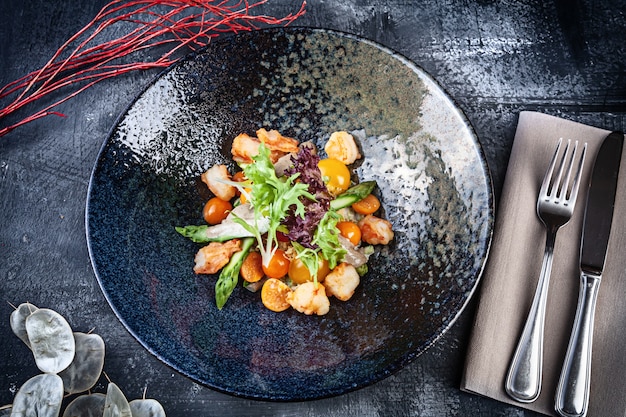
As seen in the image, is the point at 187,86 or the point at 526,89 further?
the point at 526,89

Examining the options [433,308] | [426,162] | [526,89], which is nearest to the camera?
[433,308]

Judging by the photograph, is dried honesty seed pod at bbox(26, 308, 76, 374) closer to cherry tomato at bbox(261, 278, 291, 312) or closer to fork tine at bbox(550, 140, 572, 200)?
cherry tomato at bbox(261, 278, 291, 312)

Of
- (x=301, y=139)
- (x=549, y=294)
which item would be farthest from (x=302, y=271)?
(x=549, y=294)

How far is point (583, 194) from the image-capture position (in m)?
2.29

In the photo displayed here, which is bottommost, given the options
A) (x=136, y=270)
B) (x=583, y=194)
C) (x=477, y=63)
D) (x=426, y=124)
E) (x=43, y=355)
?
(x=43, y=355)

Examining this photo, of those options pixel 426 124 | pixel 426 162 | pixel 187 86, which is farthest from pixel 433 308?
pixel 187 86

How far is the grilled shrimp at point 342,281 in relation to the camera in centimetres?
218

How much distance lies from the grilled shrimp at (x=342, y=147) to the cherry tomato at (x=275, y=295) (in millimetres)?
550

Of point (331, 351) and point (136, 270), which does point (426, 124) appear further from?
point (136, 270)

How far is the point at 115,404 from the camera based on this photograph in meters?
2.20

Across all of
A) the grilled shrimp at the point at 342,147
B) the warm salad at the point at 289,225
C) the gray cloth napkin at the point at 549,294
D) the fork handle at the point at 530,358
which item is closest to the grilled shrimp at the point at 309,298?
the warm salad at the point at 289,225

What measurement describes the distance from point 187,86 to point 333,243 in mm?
836

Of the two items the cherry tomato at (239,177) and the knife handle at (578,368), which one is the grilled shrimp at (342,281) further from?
the knife handle at (578,368)

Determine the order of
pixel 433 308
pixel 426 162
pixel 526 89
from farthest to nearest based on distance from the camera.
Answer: pixel 526 89 → pixel 426 162 → pixel 433 308
